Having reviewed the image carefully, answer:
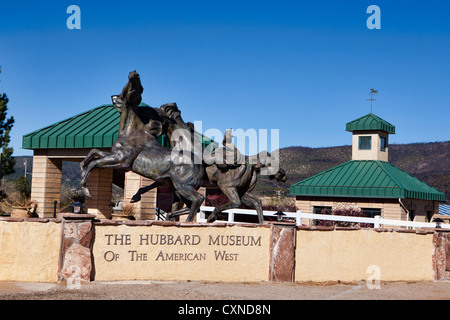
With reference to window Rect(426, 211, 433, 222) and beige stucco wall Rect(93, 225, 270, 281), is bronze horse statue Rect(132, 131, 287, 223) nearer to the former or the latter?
beige stucco wall Rect(93, 225, 270, 281)

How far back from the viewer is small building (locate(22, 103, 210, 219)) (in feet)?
67.6

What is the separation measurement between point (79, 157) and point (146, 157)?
9731mm

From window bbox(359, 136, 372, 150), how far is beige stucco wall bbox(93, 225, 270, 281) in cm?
2362

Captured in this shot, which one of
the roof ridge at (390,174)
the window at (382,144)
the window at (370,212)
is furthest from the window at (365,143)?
the window at (370,212)

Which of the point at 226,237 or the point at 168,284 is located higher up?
the point at 226,237

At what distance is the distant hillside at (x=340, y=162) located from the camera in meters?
89.2

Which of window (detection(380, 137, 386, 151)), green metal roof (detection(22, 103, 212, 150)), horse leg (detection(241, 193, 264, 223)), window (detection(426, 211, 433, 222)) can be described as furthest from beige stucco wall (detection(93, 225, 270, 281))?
window (detection(426, 211, 433, 222))

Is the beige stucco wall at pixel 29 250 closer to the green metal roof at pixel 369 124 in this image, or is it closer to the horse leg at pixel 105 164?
the horse leg at pixel 105 164

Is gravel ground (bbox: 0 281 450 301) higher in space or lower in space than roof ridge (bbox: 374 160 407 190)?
lower
